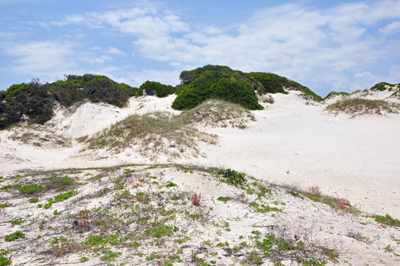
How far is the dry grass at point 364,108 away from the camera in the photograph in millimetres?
20547

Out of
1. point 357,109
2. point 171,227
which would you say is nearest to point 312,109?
point 357,109

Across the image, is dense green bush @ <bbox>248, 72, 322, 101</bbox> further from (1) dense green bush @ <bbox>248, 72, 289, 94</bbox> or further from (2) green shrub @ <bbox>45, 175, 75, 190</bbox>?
(2) green shrub @ <bbox>45, 175, 75, 190</bbox>

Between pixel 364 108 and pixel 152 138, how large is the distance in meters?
20.8

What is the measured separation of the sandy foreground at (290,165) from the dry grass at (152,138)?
0.65 m

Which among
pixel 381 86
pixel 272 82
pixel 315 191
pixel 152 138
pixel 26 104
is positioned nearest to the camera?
pixel 315 191

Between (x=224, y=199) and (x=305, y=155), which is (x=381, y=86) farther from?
(x=224, y=199)

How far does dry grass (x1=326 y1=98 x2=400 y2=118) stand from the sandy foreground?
0.90 meters

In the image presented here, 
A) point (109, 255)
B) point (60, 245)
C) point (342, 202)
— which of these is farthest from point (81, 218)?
point (342, 202)

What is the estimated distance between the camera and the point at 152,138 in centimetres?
1509

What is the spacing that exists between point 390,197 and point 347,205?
2355mm

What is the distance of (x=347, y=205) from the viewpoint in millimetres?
8289

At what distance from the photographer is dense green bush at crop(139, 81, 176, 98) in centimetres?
3619

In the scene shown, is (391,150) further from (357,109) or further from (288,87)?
(288,87)

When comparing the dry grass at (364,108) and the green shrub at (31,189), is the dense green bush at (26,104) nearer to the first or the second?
the green shrub at (31,189)
